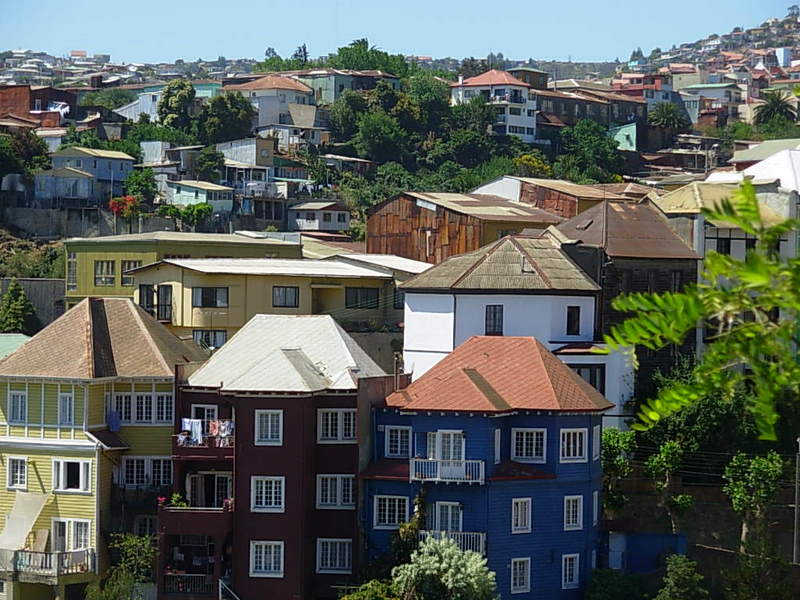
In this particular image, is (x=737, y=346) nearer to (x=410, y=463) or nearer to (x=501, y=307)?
(x=410, y=463)

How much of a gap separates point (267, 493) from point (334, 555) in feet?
6.74

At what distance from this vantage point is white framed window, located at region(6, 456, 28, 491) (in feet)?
140

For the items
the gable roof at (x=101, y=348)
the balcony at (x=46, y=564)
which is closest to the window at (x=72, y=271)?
the gable roof at (x=101, y=348)

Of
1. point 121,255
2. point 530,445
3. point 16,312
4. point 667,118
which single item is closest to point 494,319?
point 530,445

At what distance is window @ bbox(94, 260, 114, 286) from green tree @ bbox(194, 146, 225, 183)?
38.6 metres

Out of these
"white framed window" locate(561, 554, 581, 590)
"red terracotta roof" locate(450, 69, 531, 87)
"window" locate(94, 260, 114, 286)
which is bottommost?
"white framed window" locate(561, 554, 581, 590)

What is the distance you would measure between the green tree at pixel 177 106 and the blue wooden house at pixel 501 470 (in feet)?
259

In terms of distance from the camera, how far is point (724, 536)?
142ft

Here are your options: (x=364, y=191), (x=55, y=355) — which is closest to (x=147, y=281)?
(x=55, y=355)

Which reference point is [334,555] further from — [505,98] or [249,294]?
[505,98]

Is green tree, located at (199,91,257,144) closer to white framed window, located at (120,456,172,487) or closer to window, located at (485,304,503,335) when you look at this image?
window, located at (485,304,503,335)

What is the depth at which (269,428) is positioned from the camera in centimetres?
3994

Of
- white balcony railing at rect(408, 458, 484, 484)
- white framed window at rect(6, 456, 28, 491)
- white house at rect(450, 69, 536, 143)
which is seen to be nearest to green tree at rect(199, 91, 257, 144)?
white house at rect(450, 69, 536, 143)

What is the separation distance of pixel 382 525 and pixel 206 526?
388 centimetres
